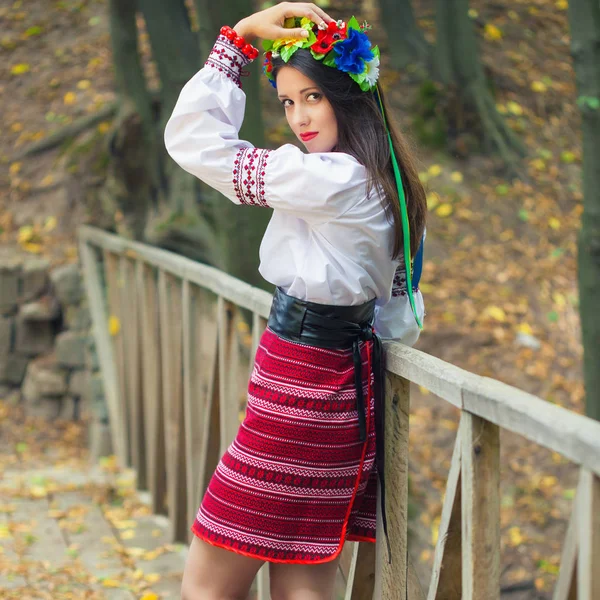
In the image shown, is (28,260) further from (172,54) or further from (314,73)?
(314,73)

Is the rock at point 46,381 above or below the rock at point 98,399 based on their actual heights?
below

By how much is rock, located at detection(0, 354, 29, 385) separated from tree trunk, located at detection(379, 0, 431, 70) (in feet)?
16.3

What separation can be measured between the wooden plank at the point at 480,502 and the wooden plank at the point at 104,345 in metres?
3.56

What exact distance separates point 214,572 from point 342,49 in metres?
1.30

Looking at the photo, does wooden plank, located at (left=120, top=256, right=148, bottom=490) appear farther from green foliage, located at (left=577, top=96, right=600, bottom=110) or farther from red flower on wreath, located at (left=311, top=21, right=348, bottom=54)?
red flower on wreath, located at (left=311, top=21, right=348, bottom=54)

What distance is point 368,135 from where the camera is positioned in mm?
2137

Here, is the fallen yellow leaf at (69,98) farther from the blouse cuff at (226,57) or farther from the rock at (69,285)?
the blouse cuff at (226,57)

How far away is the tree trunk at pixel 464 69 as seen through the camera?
8.65m

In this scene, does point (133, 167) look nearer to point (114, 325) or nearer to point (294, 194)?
point (114, 325)

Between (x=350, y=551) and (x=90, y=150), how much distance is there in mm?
4785

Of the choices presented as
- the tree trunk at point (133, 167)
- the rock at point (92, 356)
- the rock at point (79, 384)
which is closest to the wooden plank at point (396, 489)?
the rock at point (92, 356)

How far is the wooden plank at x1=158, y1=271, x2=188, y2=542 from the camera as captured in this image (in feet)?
12.8

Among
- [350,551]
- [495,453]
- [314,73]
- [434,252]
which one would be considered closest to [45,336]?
[434,252]

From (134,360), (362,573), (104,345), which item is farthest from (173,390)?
(362,573)
